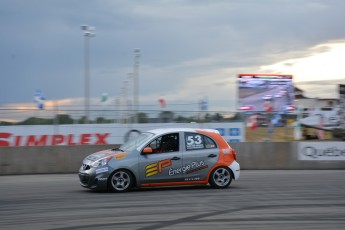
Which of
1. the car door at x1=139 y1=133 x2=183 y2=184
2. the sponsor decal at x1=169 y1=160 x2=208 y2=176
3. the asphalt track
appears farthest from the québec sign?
the sponsor decal at x1=169 y1=160 x2=208 y2=176

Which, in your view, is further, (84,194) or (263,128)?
(263,128)

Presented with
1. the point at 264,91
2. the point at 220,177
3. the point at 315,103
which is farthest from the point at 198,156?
the point at 264,91

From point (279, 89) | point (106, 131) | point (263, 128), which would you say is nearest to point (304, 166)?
point (263, 128)

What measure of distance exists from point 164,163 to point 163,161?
5 cm

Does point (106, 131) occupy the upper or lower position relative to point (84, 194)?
upper

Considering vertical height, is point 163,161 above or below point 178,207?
above

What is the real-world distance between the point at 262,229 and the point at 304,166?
1334cm

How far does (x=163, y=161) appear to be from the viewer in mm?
12305

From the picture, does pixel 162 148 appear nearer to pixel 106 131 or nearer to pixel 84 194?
pixel 84 194

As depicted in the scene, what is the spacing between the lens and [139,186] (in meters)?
12.2

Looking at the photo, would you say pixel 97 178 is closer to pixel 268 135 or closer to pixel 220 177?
pixel 220 177

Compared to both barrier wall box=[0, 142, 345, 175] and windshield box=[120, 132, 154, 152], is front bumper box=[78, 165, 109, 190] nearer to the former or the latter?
windshield box=[120, 132, 154, 152]

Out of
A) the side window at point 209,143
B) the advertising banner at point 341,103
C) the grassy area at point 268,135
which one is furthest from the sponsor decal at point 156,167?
the advertising banner at point 341,103

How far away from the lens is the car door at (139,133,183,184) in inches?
479
